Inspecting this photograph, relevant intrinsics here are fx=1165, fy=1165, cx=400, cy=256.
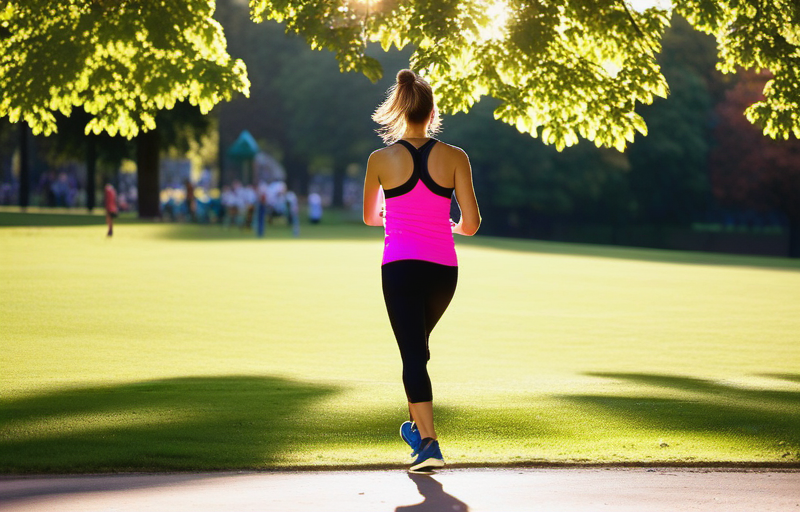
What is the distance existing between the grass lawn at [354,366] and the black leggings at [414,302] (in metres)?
0.71

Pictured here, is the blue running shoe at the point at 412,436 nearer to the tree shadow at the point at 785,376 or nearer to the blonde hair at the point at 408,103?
the blonde hair at the point at 408,103

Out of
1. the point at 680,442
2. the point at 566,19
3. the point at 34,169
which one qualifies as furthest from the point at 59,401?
the point at 34,169

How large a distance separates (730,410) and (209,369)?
545 centimetres

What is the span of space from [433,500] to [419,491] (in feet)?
0.72

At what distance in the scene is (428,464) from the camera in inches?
250

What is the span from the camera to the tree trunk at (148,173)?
173ft

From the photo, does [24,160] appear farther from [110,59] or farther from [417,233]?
[417,233]

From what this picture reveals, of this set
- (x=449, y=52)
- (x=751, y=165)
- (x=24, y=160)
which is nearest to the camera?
(x=449, y=52)

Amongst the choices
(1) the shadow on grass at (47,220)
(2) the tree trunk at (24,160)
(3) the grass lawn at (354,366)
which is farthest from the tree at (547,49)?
(2) the tree trunk at (24,160)

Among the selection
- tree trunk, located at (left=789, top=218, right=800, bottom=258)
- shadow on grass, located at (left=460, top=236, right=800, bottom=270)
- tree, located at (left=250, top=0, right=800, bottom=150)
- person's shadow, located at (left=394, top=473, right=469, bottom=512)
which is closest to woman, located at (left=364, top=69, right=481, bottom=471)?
person's shadow, located at (left=394, top=473, right=469, bottom=512)

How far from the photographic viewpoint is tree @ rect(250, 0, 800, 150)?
11.6 m

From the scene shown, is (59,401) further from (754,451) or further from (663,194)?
(663,194)

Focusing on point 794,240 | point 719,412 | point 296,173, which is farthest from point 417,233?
point 296,173

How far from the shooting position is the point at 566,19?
12250 millimetres
